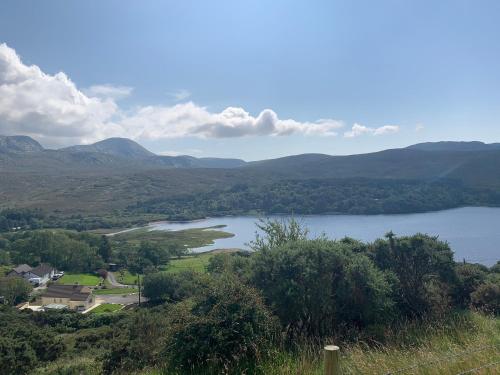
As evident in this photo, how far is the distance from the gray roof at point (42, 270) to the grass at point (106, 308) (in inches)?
766

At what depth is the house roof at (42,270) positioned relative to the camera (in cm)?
5532

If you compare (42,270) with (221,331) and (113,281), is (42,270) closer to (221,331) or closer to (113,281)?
(113,281)

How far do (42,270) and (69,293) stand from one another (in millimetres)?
16139

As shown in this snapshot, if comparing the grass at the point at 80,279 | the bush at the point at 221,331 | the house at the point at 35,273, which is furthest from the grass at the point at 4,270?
the bush at the point at 221,331

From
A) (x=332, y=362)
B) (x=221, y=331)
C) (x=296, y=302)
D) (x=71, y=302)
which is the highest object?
(x=332, y=362)

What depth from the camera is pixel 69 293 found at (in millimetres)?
43469

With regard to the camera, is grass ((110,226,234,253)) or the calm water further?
grass ((110,226,234,253))

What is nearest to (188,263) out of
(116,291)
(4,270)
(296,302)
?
(116,291)

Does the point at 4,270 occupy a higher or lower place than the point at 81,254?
lower

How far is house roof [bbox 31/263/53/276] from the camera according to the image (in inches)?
2178

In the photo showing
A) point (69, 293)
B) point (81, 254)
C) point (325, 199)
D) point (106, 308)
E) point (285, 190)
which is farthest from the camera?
point (285, 190)

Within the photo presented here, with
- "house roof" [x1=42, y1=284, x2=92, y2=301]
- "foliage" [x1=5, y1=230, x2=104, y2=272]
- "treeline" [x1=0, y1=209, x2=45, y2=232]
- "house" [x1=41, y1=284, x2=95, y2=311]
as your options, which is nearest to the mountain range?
"treeline" [x1=0, y1=209, x2=45, y2=232]

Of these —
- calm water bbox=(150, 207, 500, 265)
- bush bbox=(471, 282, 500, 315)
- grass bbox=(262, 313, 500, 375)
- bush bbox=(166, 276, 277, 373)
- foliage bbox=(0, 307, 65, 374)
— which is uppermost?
grass bbox=(262, 313, 500, 375)

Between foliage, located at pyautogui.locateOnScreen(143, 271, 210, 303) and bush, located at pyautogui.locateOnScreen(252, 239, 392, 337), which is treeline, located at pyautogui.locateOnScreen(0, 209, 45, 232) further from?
bush, located at pyautogui.locateOnScreen(252, 239, 392, 337)
